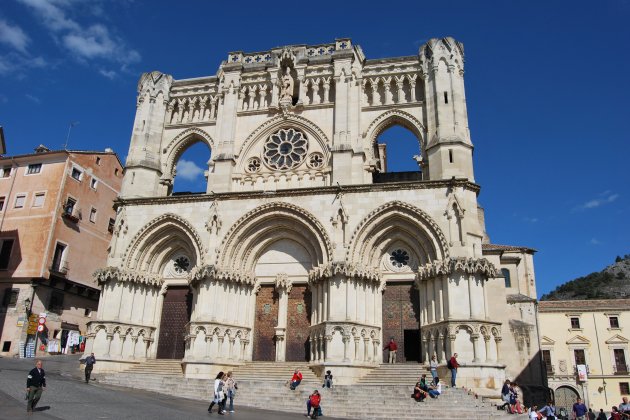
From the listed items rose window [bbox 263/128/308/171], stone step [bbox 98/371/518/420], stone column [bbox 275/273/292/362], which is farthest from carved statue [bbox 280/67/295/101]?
stone step [bbox 98/371/518/420]

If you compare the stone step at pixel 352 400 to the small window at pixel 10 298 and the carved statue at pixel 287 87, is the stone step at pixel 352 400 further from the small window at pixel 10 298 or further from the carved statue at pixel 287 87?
the small window at pixel 10 298

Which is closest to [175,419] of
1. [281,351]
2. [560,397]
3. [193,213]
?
[281,351]

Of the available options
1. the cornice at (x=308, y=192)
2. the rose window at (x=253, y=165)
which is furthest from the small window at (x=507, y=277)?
the rose window at (x=253, y=165)

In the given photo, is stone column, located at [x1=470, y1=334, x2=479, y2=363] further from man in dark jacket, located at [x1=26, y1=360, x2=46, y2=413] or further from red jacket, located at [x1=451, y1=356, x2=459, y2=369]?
man in dark jacket, located at [x1=26, y1=360, x2=46, y2=413]

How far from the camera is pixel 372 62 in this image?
85.7 feet

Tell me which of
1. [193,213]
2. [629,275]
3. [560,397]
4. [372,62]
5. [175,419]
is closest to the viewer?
[175,419]

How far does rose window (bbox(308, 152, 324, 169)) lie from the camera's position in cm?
2503

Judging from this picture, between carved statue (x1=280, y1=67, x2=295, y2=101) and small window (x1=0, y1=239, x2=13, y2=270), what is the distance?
62.4 feet

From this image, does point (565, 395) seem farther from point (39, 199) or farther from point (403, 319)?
point (39, 199)

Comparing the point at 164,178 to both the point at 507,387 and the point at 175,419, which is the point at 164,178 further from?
the point at 507,387

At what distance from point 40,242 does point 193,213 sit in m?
12.7

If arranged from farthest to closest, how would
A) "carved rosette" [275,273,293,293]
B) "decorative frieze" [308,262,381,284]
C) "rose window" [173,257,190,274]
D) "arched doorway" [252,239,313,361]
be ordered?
"rose window" [173,257,190,274]
"carved rosette" [275,273,293,293]
"arched doorway" [252,239,313,361]
"decorative frieze" [308,262,381,284]

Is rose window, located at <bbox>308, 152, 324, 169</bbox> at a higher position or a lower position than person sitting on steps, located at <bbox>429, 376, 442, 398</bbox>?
higher

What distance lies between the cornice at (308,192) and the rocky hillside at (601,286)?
72927mm
